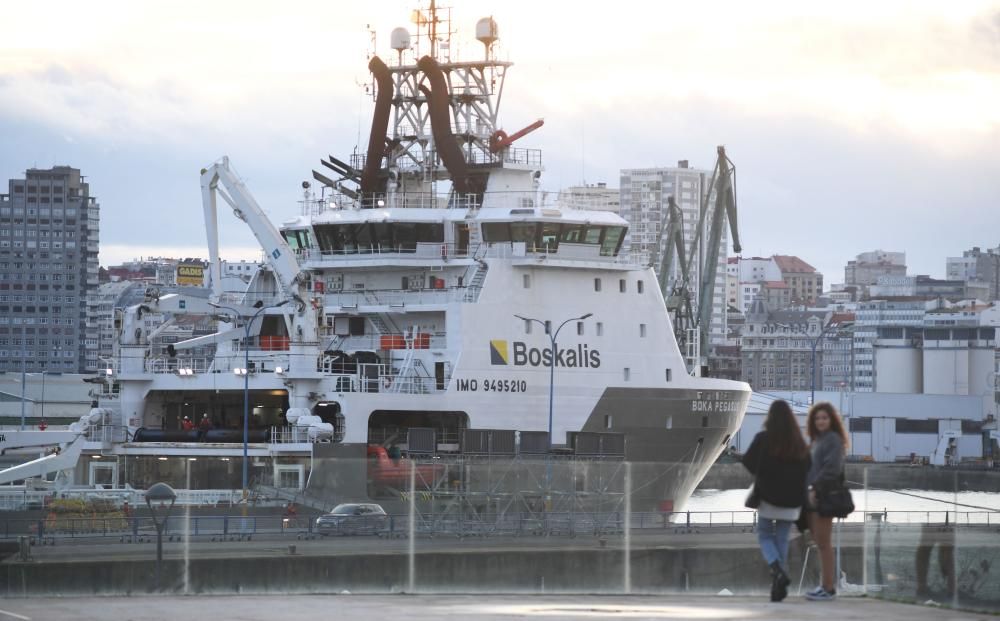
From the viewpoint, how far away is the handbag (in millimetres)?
17062

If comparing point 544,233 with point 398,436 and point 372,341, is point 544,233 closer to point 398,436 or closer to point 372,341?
point 372,341

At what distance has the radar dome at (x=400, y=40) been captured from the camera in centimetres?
5591

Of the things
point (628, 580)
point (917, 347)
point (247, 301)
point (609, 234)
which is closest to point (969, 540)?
point (628, 580)

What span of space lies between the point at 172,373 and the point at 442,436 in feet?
24.3

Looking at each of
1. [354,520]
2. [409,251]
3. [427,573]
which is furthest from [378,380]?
[427,573]

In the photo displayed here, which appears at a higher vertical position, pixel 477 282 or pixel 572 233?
pixel 572 233

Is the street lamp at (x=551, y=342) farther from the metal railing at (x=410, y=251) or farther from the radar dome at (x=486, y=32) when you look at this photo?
the radar dome at (x=486, y=32)

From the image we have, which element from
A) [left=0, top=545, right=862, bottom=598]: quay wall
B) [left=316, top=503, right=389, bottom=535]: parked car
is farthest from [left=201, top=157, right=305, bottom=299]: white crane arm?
[left=0, top=545, right=862, bottom=598]: quay wall

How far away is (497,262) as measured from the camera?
49.2 m

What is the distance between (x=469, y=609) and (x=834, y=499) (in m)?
3.63

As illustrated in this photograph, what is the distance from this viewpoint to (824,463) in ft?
56.3

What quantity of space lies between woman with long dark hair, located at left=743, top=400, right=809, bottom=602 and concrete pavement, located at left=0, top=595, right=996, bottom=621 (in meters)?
0.52

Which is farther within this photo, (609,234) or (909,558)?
(609,234)

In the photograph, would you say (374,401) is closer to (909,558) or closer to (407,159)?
(407,159)
